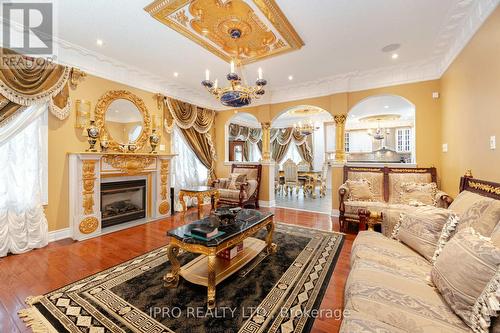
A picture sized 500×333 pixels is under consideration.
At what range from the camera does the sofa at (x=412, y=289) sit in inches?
41.3

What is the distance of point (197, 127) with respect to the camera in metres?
5.74

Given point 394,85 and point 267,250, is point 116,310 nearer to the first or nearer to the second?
point 267,250

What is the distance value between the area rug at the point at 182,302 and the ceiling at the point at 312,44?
9.92 ft

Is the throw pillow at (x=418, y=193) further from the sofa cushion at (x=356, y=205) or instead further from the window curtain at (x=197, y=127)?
the window curtain at (x=197, y=127)

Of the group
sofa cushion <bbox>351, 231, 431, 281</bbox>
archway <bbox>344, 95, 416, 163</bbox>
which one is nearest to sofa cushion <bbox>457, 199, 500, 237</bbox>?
sofa cushion <bbox>351, 231, 431, 281</bbox>

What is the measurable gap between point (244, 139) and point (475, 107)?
779cm

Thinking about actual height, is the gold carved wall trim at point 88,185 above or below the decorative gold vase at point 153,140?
below

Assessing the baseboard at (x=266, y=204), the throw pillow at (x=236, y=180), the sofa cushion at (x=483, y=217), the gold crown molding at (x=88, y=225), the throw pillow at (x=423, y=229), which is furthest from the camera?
the baseboard at (x=266, y=204)

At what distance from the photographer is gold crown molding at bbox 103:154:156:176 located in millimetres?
3838

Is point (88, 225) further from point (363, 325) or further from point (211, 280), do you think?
point (363, 325)

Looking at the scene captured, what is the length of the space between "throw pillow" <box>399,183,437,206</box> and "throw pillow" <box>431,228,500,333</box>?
2.46 metres

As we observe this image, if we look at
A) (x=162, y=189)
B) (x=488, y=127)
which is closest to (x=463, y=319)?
(x=488, y=127)

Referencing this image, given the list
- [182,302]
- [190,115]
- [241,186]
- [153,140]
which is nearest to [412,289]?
[182,302]

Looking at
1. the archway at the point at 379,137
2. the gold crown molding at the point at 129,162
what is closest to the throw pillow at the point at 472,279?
the gold crown molding at the point at 129,162
